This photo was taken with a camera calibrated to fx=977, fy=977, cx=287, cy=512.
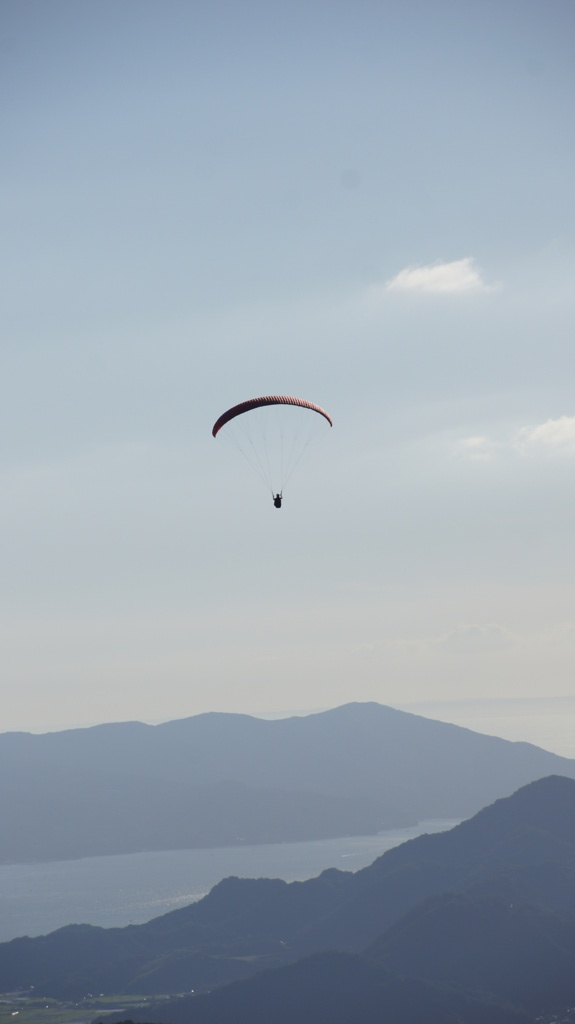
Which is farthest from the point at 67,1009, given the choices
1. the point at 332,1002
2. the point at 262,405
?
the point at 262,405

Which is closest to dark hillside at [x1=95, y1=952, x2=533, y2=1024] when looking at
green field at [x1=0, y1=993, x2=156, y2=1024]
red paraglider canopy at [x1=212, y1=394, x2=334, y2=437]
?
green field at [x1=0, y1=993, x2=156, y2=1024]

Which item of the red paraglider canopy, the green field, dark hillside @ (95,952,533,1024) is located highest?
the red paraglider canopy

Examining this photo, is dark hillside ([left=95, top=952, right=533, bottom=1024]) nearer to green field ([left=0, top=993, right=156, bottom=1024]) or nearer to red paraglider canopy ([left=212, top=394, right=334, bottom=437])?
green field ([left=0, top=993, right=156, bottom=1024])

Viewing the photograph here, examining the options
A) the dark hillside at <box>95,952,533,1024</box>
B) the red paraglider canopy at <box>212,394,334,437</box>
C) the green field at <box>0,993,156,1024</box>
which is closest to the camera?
the red paraglider canopy at <box>212,394,334,437</box>

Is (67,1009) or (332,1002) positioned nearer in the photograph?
(332,1002)

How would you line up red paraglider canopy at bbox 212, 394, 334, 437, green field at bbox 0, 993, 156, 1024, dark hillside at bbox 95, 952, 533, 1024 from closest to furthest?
red paraglider canopy at bbox 212, 394, 334, 437
dark hillside at bbox 95, 952, 533, 1024
green field at bbox 0, 993, 156, 1024

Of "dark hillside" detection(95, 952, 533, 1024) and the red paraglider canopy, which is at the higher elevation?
the red paraglider canopy

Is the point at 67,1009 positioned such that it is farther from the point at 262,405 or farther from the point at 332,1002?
the point at 262,405

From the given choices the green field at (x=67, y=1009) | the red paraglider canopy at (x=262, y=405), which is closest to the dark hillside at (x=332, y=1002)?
the green field at (x=67, y=1009)

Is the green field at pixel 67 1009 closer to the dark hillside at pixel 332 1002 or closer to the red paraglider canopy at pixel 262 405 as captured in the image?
the dark hillside at pixel 332 1002
